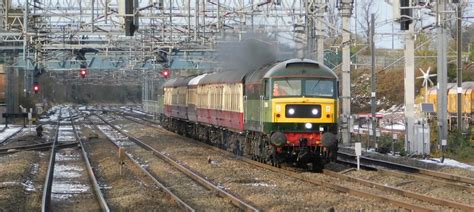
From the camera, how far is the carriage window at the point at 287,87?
73.4 ft

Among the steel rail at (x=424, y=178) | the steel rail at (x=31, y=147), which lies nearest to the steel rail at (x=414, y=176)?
the steel rail at (x=424, y=178)

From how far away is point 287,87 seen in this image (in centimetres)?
2244

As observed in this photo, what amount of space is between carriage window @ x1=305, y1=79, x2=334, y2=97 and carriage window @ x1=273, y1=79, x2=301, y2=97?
9.8 inches

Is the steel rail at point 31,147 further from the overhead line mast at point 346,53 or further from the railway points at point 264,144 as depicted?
the overhead line mast at point 346,53

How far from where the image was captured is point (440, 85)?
2723cm

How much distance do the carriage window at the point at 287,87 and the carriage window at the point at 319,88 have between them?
25 centimetres

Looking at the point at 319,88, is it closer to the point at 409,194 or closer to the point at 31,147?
the point at 409,194

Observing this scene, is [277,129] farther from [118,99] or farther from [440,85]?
[118,99]

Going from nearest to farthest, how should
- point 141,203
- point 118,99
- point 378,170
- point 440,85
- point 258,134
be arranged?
point 141,203
point 378,170
point 258,134
point 440,85
point 118,99

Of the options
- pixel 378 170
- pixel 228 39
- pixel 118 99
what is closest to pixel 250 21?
pixel 228 39

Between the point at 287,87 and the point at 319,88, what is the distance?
2.94 ft

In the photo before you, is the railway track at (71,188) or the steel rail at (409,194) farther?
the railway track at (71,188)

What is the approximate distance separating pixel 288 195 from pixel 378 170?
19.7ft

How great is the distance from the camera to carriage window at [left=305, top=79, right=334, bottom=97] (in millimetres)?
22359
